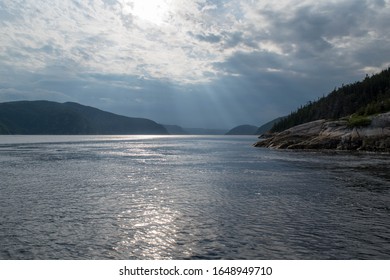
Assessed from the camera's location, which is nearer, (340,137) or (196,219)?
(196,219)

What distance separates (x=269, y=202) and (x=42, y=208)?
1855 cm

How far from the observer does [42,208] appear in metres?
24.2

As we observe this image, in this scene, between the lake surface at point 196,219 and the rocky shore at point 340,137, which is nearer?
the lake surface at point 196,219

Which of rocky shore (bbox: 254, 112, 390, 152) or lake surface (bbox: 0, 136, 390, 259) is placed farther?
rocky shore (bbox: 254, 112, 390, 152)

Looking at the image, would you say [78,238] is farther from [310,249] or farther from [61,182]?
[61,182]

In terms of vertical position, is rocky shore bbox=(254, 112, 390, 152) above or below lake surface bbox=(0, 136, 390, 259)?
above

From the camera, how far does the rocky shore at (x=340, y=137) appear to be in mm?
83812

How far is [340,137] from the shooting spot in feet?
308

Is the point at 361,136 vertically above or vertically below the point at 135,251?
above

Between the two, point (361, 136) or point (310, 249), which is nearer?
point (310, 249)

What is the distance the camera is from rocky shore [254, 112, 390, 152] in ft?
275

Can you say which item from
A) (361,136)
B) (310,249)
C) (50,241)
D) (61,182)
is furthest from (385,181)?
(361,136)

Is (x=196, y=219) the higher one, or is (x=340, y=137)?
(x=340, y=137)
